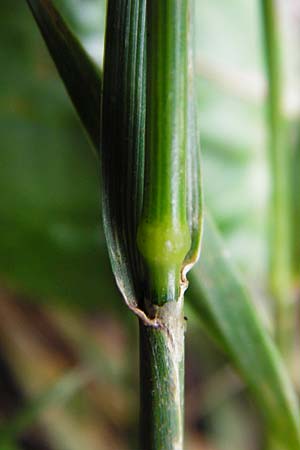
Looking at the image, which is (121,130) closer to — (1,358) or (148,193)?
(148,193)

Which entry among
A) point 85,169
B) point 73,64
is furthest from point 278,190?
point 73,64

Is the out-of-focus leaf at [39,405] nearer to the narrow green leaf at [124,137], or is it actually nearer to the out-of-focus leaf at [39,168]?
the out-of-focus leaf at [39,168]

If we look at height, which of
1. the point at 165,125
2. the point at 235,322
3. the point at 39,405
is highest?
the point at 165,125

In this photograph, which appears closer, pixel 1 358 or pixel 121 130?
pixel 121 130

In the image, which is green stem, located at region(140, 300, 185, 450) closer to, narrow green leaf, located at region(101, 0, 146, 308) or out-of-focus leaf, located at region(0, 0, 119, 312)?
narrow green leaf, located at region(101, 0, 146, 308)

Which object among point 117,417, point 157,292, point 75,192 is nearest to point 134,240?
point 157,292

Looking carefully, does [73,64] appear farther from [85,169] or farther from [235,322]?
[85,169]
